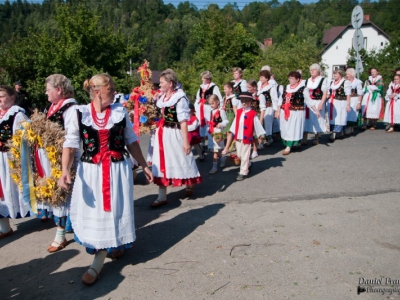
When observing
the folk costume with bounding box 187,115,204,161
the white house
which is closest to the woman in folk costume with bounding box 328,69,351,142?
the folk costume with bounding box 187,115,204,161

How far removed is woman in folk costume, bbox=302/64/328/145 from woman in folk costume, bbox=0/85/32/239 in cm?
682

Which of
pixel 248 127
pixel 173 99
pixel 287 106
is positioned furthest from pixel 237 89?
pixel 173 99

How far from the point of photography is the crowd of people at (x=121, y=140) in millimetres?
4152

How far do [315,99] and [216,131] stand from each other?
3.34 m

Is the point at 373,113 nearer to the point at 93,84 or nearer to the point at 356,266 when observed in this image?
the point at 356,266

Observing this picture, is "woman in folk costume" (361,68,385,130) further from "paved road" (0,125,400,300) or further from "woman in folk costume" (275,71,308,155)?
"paved road" (0,125,400,300)

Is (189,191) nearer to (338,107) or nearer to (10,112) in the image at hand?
(10,112)

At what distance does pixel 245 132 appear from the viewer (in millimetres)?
7551

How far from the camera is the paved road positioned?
12.9 ft

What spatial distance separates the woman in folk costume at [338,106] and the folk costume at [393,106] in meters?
1.85

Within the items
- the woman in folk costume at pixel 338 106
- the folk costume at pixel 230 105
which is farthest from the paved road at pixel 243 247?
the woman in folk costume at pixel 338 106

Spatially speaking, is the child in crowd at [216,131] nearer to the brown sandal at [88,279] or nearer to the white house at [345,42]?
the brown sandal at [88,279]

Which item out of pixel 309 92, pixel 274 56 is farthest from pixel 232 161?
pixel 274 56

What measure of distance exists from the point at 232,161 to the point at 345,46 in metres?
58.4
